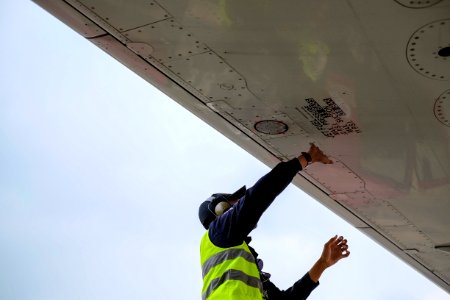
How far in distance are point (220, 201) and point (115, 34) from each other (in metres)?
1.54

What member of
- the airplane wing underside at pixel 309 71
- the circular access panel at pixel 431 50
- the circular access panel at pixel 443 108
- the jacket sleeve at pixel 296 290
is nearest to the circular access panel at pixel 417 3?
the airplane wing underside at pixel 309 71

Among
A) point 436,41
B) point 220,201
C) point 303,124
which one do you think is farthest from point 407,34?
point 220,201

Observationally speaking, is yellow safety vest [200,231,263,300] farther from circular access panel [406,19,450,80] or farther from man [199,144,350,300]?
circular access panel [406,19,450,80]

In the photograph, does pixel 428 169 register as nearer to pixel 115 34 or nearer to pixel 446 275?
pixel 115 34

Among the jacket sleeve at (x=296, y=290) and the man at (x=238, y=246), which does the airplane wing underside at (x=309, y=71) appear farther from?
the jacket sleeve at (x=296, y=290)

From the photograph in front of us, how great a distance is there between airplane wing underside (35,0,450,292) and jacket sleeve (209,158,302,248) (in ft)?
2.82

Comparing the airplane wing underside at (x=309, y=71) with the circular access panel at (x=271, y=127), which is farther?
the circular access panel at (x=271, y=127)

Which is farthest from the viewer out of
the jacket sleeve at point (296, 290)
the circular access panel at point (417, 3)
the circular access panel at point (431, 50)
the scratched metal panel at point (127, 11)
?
the jacket sleeve at point (296, 290)

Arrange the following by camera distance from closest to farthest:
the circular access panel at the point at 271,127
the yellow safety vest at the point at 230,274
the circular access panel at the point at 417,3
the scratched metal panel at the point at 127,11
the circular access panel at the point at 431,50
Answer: the circular access panel at the point at 417,3, the circular access panel at the point at 431,50, the scratched metal panel at the point at 127,11, the yellow safety vest at the point at 230,274, the circular access panel at the point at 271,127

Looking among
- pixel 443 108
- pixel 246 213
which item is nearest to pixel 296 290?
pixel 246 213

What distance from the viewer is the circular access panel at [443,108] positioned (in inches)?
137

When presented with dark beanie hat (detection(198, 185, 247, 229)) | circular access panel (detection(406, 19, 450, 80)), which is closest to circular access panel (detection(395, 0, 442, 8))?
circular access panel (detection(406, 19, 450, 80))

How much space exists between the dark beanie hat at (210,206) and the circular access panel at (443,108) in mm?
1678

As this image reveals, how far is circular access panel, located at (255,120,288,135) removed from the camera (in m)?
4.32
